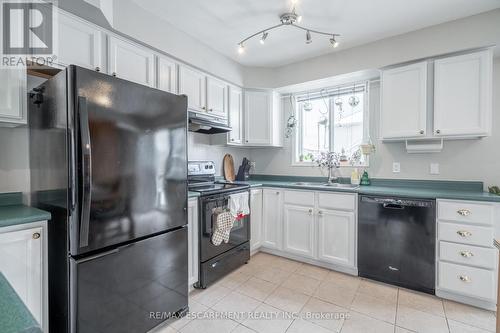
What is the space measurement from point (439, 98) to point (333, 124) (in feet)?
4.00

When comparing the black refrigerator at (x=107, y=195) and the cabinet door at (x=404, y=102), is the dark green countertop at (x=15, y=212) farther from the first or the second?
the cabinet door at (x=404, y=102)

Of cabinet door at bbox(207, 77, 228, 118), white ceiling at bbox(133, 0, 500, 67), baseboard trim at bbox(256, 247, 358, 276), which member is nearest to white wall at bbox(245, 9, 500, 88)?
white ceiling at bbox(133, 0, 500, 67)

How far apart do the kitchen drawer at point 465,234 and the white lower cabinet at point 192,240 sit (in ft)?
7.10

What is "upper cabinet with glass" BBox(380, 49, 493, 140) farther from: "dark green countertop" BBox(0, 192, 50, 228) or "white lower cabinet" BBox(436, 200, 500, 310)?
"dark green countertop" BBox(0, 192, 50, 228)

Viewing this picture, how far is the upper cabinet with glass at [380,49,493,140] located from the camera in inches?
84.3

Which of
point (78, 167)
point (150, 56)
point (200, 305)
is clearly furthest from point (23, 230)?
point (150, 56)

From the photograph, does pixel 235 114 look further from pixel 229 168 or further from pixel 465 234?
pixel 465 234

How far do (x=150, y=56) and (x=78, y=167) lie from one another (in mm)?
1353

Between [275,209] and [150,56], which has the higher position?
[150,56]

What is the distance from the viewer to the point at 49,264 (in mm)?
1443

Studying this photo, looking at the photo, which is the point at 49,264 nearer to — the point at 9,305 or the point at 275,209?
the point at 9,305

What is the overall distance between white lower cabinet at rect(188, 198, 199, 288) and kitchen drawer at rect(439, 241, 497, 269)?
2.17 meters

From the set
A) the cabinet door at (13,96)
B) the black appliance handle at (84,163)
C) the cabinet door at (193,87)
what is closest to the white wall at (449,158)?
the cabinet door at (193,87)

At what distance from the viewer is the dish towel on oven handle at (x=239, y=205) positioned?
2.50 meters
